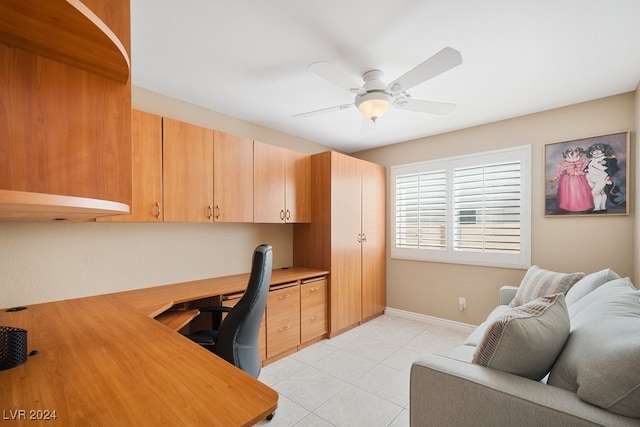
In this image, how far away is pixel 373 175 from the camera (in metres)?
4.03

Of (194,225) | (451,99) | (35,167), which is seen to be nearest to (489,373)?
(35,167)

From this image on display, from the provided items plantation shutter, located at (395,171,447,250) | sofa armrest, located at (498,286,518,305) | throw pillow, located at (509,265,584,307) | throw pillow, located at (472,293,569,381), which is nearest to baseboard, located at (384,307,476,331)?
sofa armrest, located at (498,286,518,305)

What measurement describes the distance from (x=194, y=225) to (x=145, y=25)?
Result: 1.68 meters

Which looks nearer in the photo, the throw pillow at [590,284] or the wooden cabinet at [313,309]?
the throw pillow at [590,284]

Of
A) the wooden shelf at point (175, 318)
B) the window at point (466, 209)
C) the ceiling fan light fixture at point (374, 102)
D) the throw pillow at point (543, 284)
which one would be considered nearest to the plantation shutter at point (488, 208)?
the window at point (466, 209)

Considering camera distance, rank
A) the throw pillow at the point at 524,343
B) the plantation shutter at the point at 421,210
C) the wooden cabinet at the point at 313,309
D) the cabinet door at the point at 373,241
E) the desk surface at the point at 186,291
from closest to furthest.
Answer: the throw pillow at the point at 524,343, the desk surface at the point at 186,291, the wooden cabinet at the point at 313,309, the plantation shutter at the point at 421,210, the cabinet door at the point at 373,241

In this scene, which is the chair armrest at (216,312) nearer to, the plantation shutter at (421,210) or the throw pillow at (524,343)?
the throw pillow at (524,343)

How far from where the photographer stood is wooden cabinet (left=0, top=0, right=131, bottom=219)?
97cm

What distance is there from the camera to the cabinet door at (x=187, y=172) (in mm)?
2289

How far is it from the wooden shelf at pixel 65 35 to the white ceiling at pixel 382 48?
78 cm

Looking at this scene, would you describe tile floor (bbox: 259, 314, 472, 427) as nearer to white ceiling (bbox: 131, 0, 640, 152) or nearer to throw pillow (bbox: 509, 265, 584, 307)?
throw pillow (bbox: 509, 265, 584, 307)

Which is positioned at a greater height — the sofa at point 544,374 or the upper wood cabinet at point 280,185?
the upper wood cabinet at point 280,185

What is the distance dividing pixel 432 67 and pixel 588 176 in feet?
7.36

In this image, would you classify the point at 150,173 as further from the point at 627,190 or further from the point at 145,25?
the point at 627,190
